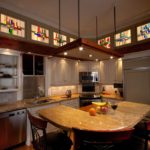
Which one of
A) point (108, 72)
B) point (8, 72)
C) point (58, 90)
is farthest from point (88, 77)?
point (8, 72)

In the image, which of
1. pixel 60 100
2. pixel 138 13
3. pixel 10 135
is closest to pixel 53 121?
pixel 10 135

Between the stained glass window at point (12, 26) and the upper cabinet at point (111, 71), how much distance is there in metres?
2.95

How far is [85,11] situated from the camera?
2846 millimetres

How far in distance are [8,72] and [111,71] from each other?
10.9 feet

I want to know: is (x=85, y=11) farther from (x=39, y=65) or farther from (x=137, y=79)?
(x=137, y=79)

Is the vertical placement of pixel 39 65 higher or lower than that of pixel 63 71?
higher

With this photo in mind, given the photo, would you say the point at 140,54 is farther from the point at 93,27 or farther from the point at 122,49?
the point at 93,27

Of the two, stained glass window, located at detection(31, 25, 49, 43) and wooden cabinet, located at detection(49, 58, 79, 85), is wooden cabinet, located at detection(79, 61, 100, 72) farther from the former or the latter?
stained glass window, located at detection(31, 25, 49, 43)

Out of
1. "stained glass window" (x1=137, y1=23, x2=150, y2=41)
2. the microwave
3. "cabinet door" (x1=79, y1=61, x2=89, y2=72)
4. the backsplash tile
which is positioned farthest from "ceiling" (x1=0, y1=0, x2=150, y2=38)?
the backsplash tile

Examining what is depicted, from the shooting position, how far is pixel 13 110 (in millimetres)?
2533

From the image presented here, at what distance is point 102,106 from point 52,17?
2629mm

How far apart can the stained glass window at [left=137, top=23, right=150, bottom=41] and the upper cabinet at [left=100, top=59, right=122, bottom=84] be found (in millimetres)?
948

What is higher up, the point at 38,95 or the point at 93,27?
the point at 93,27

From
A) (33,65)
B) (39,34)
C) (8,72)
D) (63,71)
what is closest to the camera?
(8,72)
